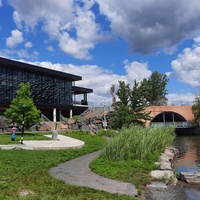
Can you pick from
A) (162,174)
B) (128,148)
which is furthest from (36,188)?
(128,148)

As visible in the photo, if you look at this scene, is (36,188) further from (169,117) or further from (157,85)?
(157,85)

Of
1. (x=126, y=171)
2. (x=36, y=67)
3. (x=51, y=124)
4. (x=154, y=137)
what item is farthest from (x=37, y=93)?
(x=126, y=171)

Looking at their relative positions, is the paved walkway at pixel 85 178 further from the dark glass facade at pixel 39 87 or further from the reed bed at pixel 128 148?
the dark glass facade at pixel 39 87

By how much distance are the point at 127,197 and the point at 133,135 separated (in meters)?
7.60

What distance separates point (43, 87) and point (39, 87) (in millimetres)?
1058

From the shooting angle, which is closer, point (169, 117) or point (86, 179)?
point (86, 179)

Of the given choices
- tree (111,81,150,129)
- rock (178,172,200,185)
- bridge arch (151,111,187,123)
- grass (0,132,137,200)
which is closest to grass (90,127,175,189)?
rock (178,172,200,185)

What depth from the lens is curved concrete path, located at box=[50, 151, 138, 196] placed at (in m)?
9.09

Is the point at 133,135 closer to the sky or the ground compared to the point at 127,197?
closer to the sky

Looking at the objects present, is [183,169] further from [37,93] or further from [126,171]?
[37,93]

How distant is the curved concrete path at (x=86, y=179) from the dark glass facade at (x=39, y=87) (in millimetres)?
36782

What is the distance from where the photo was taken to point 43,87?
5591 cm

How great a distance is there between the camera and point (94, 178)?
34.8ft

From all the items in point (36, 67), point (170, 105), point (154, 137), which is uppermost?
point (36, 67)
